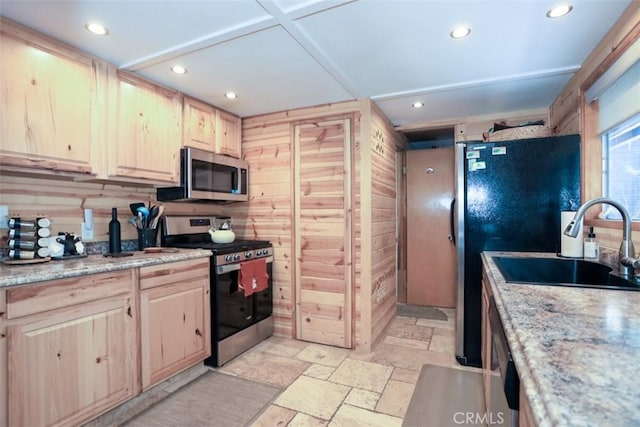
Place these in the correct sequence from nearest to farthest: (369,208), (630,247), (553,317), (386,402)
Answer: (553,317) < (630,247) < (386,402) < (369,208)

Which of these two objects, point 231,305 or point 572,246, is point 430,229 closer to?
point 572,246

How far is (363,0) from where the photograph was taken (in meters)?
1.52

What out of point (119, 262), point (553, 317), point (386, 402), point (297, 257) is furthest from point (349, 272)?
point (553, 317)

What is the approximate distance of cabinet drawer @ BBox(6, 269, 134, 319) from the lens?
4.86ft

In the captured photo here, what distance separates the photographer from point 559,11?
5.26 feet

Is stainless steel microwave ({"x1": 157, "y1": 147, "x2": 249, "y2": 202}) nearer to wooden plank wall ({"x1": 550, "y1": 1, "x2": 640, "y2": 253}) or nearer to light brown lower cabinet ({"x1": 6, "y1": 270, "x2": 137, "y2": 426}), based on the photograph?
light brown lower cabinet ({"x1": 6, "y1": 270, "x2": 137, "y2": 426})

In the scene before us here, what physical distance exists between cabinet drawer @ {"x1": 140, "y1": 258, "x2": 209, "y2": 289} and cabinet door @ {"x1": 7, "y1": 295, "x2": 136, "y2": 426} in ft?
0.55

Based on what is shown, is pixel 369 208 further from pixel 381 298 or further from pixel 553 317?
pixel 553 317

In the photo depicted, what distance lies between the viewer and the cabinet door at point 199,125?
2.71 metres

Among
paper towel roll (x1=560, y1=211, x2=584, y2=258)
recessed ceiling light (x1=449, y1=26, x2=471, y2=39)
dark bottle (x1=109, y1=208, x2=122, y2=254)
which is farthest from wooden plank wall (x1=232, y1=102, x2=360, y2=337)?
paper towel roll (x1=560, y1=211, x2=584, y2=258)

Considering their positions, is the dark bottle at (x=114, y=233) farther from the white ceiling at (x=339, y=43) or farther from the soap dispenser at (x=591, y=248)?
the soap dispenser at (x=591, y=248)

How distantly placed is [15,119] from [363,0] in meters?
1.91

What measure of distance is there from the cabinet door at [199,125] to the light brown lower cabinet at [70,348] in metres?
1.29

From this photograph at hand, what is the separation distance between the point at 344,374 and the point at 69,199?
2339 mm
